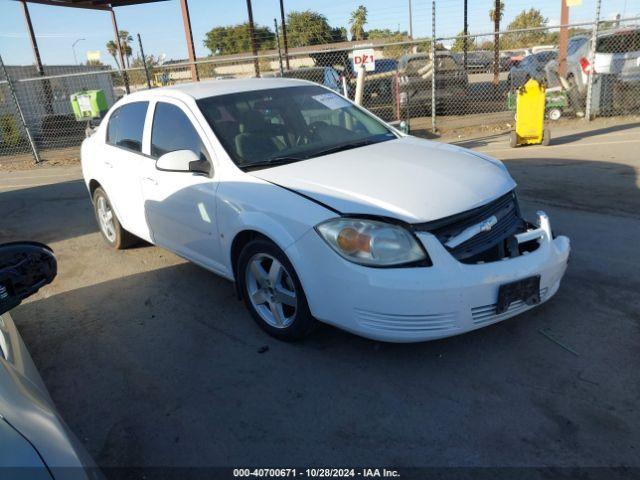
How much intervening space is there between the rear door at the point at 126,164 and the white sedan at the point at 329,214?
3 centimetres

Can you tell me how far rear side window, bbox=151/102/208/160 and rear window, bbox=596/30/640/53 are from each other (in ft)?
33.4

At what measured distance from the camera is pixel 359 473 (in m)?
2.34

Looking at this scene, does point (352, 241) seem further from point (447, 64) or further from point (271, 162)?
point (447, 64)

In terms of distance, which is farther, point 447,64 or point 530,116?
point 447,64

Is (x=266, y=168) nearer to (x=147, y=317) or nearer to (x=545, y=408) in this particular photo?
(x=147, y=317)

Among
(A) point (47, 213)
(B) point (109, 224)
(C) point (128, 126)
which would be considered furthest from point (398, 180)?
(A) point (47, 213)

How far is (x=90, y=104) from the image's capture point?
17844 millimetres

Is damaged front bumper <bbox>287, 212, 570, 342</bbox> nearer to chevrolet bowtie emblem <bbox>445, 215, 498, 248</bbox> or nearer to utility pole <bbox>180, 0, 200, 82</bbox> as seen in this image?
chevrolet bowtie emblem <bbox>445, 215, 498, 248</bbox>

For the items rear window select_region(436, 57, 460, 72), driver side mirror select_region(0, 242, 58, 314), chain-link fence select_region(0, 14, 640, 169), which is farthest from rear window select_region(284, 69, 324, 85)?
driver side mirror select_region(0, 242, 58, 314)

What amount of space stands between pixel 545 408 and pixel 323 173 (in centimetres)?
184

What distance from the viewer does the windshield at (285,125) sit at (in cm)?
372

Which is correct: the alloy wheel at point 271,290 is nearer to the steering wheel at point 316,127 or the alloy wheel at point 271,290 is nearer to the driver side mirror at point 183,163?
the driver side mirror at point 183,163

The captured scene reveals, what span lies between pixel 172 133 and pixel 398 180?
77.4 inches

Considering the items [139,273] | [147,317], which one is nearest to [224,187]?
[147,317]
